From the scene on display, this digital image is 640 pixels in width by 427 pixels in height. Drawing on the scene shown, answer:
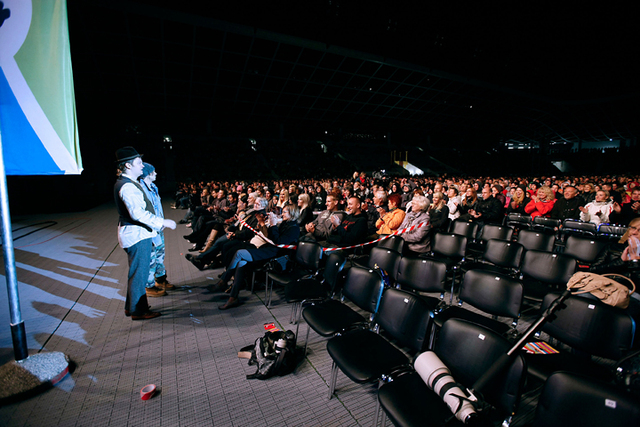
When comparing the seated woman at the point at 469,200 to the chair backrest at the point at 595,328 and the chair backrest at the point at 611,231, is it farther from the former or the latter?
the chair backrest at the point at 595,328

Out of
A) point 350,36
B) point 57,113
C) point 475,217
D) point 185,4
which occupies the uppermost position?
point 350,36

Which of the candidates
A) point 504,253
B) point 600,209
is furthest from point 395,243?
point 600,209

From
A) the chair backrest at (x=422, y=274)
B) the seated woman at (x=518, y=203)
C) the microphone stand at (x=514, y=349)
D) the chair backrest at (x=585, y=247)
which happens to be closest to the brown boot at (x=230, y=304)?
the chair backrest at (x=422, y=274)

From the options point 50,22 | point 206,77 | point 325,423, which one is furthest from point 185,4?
point 325,423

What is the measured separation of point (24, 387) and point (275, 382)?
74.3 inches

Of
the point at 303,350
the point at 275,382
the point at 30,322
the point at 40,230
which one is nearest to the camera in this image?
the point at 275,382

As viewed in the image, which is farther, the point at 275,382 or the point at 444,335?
the point at 275,382

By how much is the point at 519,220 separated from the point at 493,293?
Answer: 4.34 m

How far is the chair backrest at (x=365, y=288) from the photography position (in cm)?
242

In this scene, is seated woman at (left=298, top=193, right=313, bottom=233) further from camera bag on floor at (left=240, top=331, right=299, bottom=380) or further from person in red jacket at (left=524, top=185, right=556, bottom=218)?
person in red jacket at (left=524, top=185, right=556, bottom=218)

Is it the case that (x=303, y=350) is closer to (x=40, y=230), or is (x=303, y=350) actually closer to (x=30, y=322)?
(x=30, y=322)

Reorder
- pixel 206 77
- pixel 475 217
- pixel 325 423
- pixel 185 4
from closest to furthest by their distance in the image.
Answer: pixel 325 423
pixel 475 217
pixel 185 4
pixel 206 77

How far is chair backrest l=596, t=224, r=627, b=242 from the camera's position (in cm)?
429

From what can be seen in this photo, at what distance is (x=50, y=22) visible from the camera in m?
1.90
